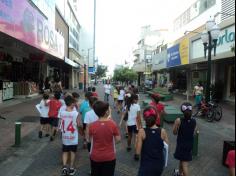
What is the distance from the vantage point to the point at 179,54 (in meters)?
28.6

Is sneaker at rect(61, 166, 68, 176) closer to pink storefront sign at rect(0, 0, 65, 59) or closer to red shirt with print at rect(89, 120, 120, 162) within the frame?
red shirt with print at rect(89, 120, 120, 162)

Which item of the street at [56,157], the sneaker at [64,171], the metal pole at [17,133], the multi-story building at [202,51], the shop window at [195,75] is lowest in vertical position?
the street at [56,157]

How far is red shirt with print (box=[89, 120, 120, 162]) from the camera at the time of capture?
4.69 m

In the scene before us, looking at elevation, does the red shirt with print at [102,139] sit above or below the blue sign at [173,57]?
below

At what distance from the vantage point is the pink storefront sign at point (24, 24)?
13.6m

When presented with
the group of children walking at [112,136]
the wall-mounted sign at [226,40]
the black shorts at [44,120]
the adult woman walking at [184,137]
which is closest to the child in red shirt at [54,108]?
the black shorts at [44,120]

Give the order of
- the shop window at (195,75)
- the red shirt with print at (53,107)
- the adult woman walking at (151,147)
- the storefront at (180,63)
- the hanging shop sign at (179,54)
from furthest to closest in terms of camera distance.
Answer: the shop window at (195,75) < the storefront at (180,63) < the hanging shop sign at (179,54) < the red shirt with print at (53,107) < the adult woman walking at (151,147)

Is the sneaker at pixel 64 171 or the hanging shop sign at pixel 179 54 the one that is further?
the hanging shop sign at pixel 179 54

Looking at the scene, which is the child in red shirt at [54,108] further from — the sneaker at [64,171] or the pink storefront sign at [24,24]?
the pink storefront sign at [24,24]

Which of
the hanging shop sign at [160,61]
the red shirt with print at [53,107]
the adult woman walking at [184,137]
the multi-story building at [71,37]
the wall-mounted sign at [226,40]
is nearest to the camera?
the adult woman walking at [184,137]

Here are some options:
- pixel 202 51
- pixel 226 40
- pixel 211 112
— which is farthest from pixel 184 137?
pixel 202 51

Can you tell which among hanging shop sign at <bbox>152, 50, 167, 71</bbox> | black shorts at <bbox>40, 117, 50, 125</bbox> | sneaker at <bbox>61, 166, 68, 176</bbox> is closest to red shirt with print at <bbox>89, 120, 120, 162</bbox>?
sneaker at <bbox>61, 166, 68, 176</bbox>

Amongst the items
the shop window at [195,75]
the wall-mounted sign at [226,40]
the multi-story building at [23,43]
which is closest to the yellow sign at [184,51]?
the shop window at [195,75]

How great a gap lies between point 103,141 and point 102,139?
3 cm
